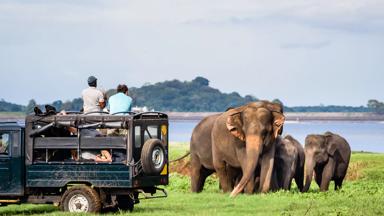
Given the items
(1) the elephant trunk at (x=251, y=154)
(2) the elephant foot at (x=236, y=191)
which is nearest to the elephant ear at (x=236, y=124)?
(1) the elephant trunk at (x=251, y=154)

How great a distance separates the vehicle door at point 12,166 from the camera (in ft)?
83.8

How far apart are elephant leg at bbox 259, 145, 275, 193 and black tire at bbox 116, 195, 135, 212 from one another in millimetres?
7400

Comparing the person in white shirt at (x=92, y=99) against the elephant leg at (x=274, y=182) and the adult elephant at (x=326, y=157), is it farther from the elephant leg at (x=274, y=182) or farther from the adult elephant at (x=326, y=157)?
the adult elephant at (x=326, y=157)

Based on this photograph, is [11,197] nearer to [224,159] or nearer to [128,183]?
[128,183]

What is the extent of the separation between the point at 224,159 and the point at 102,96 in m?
8.80

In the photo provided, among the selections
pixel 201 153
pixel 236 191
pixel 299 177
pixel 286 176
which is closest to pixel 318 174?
pixel 299 177

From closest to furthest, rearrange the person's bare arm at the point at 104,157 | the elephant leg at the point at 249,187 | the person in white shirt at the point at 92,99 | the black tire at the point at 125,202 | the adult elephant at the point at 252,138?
the person's bare arm at the point at 104,157 < the black tire at the point at 125,202 < the person in white shirt at the point at 92,99 < the adult elephant at the point at 252,138 < the elephant leg at the point at 249,187

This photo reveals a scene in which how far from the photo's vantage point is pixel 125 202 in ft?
86.2

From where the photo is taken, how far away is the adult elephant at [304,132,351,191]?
41.7 meters

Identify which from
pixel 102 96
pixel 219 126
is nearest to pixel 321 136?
pixel 219 126

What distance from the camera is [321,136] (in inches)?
1670

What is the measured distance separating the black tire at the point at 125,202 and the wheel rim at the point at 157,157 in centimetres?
124

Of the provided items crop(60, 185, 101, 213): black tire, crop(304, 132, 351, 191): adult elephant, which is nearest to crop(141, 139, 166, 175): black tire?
crop(60, 185, 101, 213): black tire

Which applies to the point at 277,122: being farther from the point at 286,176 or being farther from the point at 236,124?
the point at 286,176
